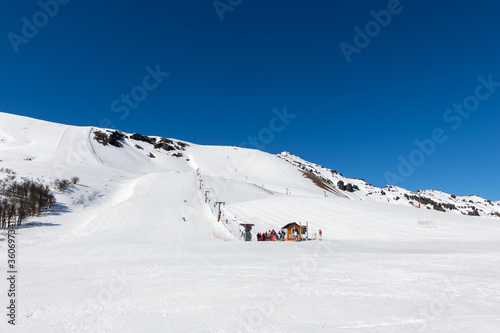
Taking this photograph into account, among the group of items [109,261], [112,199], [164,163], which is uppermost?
[164,163]

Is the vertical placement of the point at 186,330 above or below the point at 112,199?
below

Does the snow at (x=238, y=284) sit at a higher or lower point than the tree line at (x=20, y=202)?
lower

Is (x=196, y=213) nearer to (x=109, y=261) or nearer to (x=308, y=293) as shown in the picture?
(x=109, y=261)

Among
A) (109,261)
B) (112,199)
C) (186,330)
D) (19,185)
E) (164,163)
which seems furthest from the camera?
(164,163)

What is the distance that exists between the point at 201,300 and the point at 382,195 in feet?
495

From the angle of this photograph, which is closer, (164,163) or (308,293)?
(308,293)

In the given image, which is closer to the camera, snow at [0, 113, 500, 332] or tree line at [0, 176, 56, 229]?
snow at [0, 113, 500, 332]

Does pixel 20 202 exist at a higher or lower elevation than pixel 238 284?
higher

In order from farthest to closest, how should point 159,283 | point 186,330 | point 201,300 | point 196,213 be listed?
point 196,213 < point 159,283 < point 201,300 < point 186,330

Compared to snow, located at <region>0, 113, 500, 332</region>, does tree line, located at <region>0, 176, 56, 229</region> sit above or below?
above

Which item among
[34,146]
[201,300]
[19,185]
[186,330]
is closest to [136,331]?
[186,330]

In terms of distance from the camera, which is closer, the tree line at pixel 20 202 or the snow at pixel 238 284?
the snow at pixel 238 284

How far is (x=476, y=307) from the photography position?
634 centimetres

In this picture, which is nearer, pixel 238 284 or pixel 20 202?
pixel 238 284
